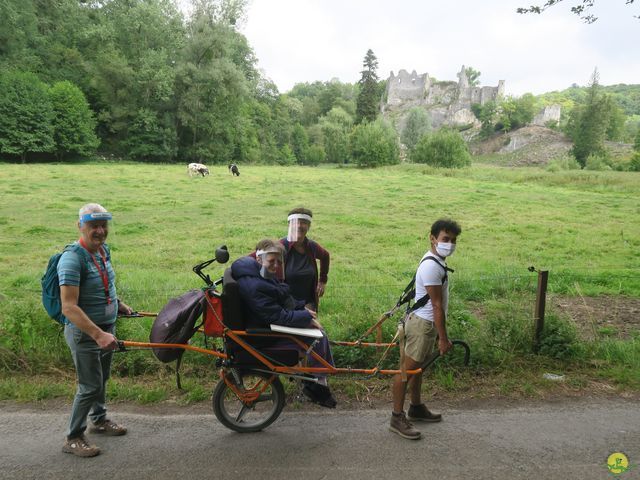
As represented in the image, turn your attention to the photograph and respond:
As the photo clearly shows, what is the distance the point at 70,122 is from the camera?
42.0 meters

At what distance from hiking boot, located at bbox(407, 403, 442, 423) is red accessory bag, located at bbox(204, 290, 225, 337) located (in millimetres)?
1947

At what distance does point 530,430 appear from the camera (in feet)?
13.0

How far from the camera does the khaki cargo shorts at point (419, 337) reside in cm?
389

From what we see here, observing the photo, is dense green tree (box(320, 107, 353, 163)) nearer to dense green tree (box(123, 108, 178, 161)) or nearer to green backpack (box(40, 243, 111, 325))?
dense green tree (box(123, 108, 178, 161))

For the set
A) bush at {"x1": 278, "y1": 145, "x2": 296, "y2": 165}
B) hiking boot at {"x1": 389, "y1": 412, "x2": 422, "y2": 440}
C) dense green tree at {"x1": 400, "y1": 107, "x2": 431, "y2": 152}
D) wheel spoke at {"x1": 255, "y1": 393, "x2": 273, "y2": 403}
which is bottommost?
hiking boot at {"x1": 389, "y1": 412, "x2": 422, "y2": 440}

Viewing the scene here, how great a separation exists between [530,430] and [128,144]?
2009 inches

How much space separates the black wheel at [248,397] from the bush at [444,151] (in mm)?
53341

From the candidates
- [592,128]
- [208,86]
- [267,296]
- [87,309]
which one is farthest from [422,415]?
[592,128]

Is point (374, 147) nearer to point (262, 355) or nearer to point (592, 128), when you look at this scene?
point (592, 128)

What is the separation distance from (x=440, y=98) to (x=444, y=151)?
Result: 3551 inches

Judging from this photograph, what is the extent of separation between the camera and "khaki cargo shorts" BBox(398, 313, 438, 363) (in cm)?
389

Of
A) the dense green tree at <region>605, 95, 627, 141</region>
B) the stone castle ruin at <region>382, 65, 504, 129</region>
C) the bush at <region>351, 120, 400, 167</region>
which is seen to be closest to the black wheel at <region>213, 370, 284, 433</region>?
the bush at <region>351, 120, 400, 167</region>

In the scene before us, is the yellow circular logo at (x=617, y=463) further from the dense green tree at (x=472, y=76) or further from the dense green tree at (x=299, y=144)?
the dense green tree at (x=472, y=76)

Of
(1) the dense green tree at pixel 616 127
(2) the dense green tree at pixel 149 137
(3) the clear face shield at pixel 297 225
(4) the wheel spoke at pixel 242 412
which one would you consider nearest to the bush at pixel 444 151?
(2) the dense green tree at pixel 149 137
